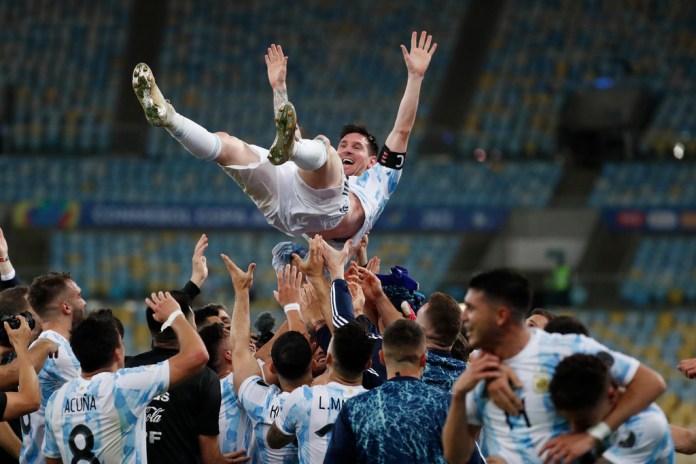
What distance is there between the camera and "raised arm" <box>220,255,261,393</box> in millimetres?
5871

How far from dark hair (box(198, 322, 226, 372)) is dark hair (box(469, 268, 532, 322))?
257cm

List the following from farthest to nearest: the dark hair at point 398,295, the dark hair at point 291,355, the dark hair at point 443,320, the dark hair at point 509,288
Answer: the dark hair at point 398,295, the dark hair at point 291,355, the dark hair at point 443,320, the dark hair at point 509,288

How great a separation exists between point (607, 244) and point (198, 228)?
7183 mm

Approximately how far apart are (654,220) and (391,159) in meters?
13.3

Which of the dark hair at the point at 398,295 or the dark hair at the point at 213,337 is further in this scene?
the dark hair at the point at 398,295

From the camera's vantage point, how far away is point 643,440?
4.31 m

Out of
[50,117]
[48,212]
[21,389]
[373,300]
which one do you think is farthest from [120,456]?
[50,117]

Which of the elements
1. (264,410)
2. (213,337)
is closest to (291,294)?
(213,337)

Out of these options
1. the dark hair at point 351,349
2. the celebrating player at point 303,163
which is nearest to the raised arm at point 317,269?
the celebrating player at point 303,163

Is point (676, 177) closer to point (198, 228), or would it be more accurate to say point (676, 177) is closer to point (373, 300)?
point (198, 228)

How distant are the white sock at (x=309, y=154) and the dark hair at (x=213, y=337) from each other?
106 centimetres

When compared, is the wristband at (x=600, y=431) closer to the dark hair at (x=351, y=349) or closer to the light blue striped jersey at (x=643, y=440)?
the light blue striped jersey at (x=643, y=440)

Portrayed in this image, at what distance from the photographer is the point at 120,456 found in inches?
206

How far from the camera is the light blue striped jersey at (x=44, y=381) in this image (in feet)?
19.3
